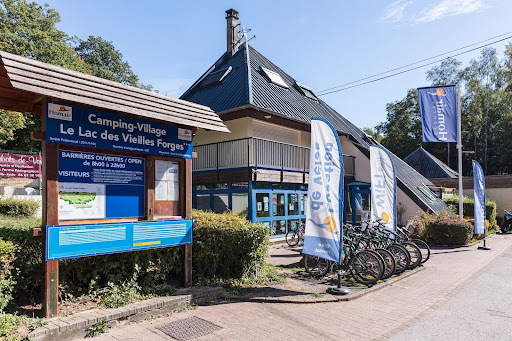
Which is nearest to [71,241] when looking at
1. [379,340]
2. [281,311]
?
[281,311]

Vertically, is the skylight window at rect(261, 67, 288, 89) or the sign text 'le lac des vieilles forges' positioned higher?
the skylight window at rect(261, 67, 288, 89)

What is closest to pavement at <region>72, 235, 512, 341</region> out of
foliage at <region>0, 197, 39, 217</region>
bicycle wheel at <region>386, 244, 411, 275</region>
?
bicycle wheel at <region>386, 244, 411, 275</region>

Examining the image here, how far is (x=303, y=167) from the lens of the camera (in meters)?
16.0

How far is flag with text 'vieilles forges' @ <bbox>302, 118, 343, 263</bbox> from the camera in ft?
22.1

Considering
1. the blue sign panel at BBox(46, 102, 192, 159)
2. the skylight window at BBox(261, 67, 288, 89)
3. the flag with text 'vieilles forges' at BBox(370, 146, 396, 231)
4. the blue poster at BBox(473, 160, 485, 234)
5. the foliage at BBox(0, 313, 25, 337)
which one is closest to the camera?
the foliage at BBox(0, 313, 25, 337)

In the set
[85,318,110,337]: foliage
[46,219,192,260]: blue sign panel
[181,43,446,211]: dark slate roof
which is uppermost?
[181,43,446,211]: dark slate roof

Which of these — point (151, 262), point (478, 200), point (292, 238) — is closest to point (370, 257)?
point (151, 262)

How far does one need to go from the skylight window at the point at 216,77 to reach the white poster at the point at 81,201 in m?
12.7

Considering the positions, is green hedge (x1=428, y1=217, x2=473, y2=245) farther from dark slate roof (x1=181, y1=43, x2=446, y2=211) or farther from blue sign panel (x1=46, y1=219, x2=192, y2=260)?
blue sign panel (x1=46, y1=219, x2=192, y2=260)

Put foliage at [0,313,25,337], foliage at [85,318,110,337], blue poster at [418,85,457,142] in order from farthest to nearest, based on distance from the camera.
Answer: blue poster at [418,85,457,142], foliage at [85,318,110,337], foliage at [0,313,25,337]

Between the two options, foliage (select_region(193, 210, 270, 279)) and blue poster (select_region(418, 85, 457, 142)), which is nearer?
foliage (select_region(193, 210, 270, 279))

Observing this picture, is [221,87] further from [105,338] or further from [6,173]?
[105,338]

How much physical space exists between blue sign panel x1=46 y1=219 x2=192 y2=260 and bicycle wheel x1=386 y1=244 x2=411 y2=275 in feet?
16.2

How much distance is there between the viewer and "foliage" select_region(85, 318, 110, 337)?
4.54m
